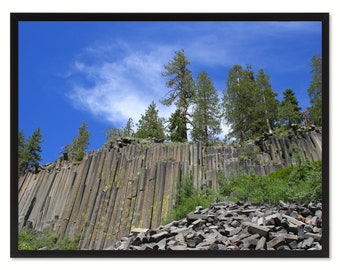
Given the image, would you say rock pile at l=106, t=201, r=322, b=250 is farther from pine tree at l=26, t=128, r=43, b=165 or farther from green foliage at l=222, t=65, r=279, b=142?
green foliage at l=222, t=65, r=279, b=142

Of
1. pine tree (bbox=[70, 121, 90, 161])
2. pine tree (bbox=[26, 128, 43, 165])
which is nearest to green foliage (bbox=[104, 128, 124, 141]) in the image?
pine tree (bbox=[70, 121, 90, 161])

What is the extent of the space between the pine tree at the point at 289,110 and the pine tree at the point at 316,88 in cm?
45

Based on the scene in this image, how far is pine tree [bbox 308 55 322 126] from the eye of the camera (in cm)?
636

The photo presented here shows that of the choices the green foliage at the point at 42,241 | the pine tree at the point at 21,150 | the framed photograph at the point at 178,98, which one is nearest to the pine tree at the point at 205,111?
the framed photograph at the point at 178,98

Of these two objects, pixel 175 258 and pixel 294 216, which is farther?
pixel 294 216

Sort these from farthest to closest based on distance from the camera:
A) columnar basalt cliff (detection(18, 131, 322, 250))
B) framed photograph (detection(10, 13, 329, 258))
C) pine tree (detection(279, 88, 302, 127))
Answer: columnar basalt cliff (detection(18, 131, 322, 250)) → pine tree (detection(279, 88, 302, 127)) → framed photograph (detection(10, 13, 329, 258))

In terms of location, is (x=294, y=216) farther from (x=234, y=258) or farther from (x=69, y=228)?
(x=69, y=228)

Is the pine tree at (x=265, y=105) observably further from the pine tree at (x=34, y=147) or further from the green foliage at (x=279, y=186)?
the pine tree at (x=34, y=147)

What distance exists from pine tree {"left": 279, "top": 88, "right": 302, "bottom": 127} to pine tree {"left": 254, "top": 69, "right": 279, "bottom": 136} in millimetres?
127
